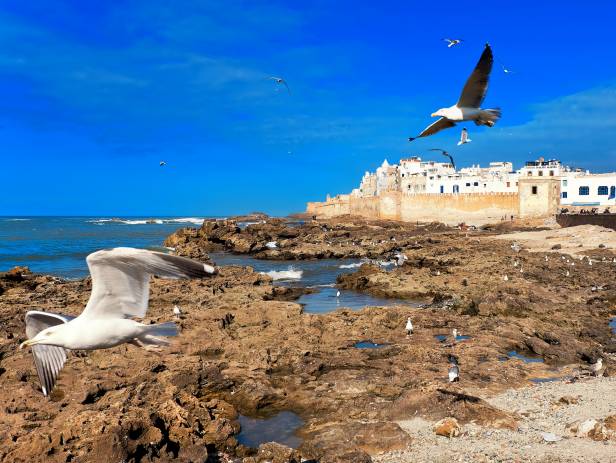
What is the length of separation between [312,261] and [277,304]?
17.7m

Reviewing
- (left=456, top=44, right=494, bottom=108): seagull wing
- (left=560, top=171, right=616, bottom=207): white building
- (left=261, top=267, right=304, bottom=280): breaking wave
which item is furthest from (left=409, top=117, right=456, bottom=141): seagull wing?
(left=560, top=171, right=616, bottom=207): white building

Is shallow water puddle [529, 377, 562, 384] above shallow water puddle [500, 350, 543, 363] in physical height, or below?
below

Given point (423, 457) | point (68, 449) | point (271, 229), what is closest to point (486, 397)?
point (423, 457)

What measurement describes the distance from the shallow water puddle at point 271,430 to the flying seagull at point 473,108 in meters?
4.54

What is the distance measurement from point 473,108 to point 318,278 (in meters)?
19.0

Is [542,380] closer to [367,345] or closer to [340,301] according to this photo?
[367,345]

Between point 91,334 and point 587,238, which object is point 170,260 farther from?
point 587,238

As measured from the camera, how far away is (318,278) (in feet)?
82.8

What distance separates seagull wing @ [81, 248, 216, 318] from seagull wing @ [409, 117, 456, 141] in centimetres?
361

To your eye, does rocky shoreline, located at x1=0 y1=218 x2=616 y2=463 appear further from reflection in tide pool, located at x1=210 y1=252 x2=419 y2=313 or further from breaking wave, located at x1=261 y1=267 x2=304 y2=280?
breaking wave, located at x1=261 y1=267 x2=304 y2=280

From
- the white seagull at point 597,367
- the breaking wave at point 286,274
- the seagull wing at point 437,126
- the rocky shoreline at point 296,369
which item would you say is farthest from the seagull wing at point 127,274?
the breaking wave at point 286,274

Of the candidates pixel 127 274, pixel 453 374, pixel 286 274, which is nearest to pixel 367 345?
pixel 453 374

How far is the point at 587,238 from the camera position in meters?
33.6

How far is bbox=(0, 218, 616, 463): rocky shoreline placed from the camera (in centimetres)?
677
